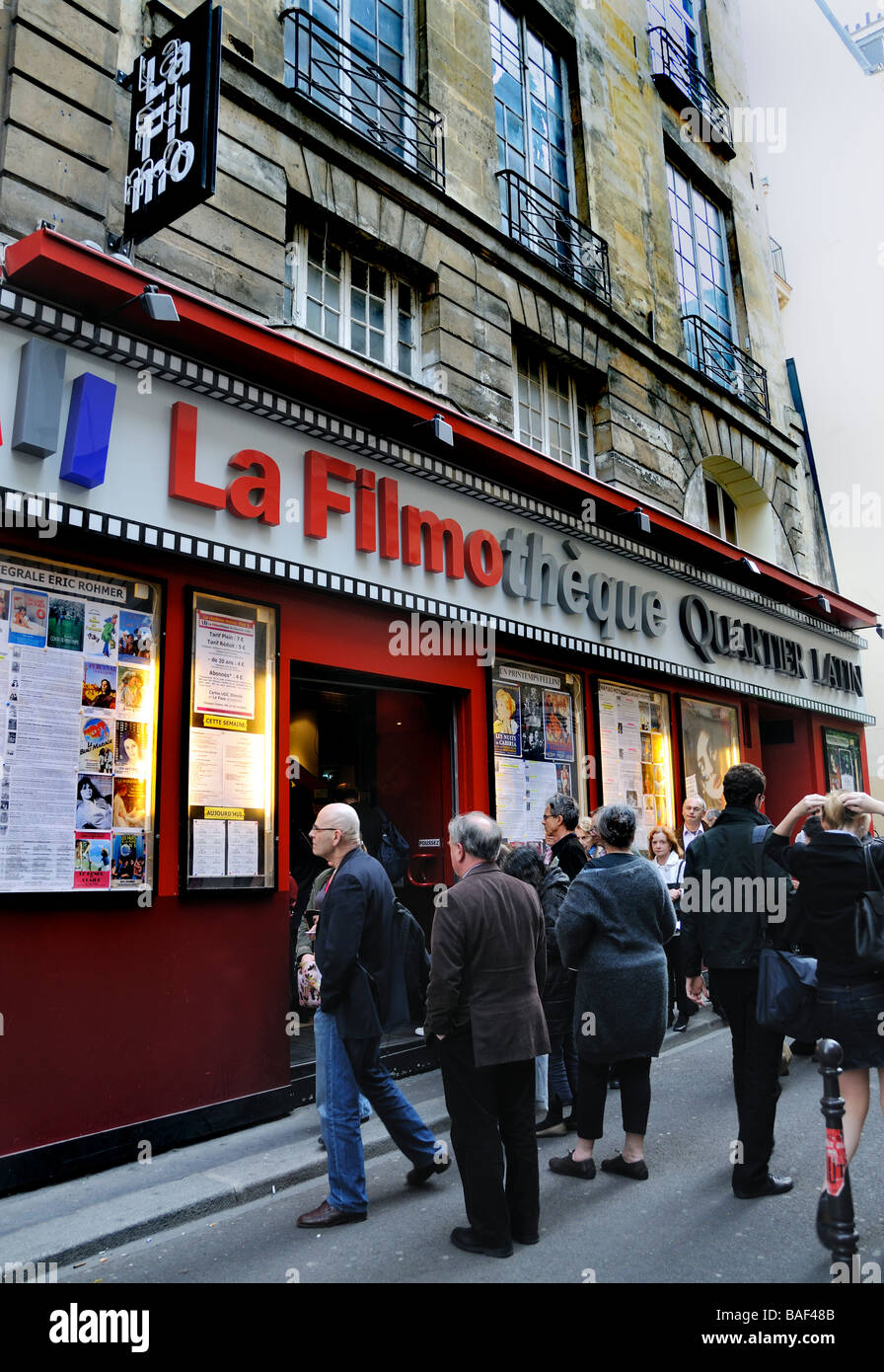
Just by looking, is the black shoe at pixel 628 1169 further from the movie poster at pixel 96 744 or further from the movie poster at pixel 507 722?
the movie poster at pixel 507 722

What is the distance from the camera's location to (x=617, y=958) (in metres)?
5.13

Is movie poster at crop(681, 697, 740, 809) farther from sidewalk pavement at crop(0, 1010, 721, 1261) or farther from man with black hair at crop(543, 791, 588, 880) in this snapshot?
sidewalk pavement at crop(0, 1010, 721, 1261)

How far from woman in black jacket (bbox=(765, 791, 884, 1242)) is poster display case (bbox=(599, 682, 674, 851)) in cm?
589

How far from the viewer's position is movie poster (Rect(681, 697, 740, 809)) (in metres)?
12.4

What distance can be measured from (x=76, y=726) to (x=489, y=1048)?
3.10 meters

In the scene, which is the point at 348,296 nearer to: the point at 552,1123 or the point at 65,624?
the point at 65,624

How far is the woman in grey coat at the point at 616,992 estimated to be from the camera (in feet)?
16.6

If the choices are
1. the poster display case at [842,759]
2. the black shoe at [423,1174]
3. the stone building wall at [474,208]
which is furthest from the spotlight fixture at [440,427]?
the poster display case at [842,759]

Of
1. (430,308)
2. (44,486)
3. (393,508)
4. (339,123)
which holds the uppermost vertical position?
(339,123)

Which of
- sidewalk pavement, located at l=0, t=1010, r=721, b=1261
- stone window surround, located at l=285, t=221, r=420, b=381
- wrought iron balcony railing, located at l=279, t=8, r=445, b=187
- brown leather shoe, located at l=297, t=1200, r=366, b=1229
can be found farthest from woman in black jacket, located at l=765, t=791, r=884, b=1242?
wrought iron balcony railing, located at l=279, t=8, r=445, b=187

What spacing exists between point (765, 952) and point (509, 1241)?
176cm
